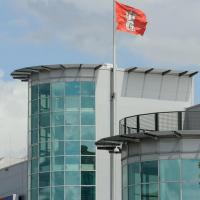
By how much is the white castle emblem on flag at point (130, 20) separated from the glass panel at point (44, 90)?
18656 mm

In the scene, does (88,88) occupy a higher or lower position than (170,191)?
higher

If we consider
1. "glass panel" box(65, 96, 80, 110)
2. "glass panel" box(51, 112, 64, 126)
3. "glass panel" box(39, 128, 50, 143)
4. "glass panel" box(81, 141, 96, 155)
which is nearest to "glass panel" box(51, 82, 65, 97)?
"glass panel" box(65, 96, 80, 110)

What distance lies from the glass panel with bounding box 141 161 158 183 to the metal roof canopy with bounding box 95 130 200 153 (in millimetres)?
1232

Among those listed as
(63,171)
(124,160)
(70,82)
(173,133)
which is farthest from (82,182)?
(173,133)

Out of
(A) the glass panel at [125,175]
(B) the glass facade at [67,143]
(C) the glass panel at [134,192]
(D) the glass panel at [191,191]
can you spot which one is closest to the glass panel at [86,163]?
(B) the glass facade at [67,143]

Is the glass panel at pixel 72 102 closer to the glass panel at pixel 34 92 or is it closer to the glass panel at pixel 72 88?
the glass panel at pixel 72 88

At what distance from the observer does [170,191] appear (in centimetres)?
4441

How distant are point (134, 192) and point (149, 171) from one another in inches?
60.5

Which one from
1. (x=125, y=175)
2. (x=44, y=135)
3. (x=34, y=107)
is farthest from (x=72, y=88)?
(x=125, y=175)

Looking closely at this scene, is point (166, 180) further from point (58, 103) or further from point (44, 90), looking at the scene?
point (44, 90)

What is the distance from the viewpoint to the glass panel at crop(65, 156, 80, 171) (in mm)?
67688

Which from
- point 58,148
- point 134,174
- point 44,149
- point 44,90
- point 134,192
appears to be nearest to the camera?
point 134,192

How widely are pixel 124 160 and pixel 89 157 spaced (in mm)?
20384

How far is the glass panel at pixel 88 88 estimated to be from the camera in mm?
68625
